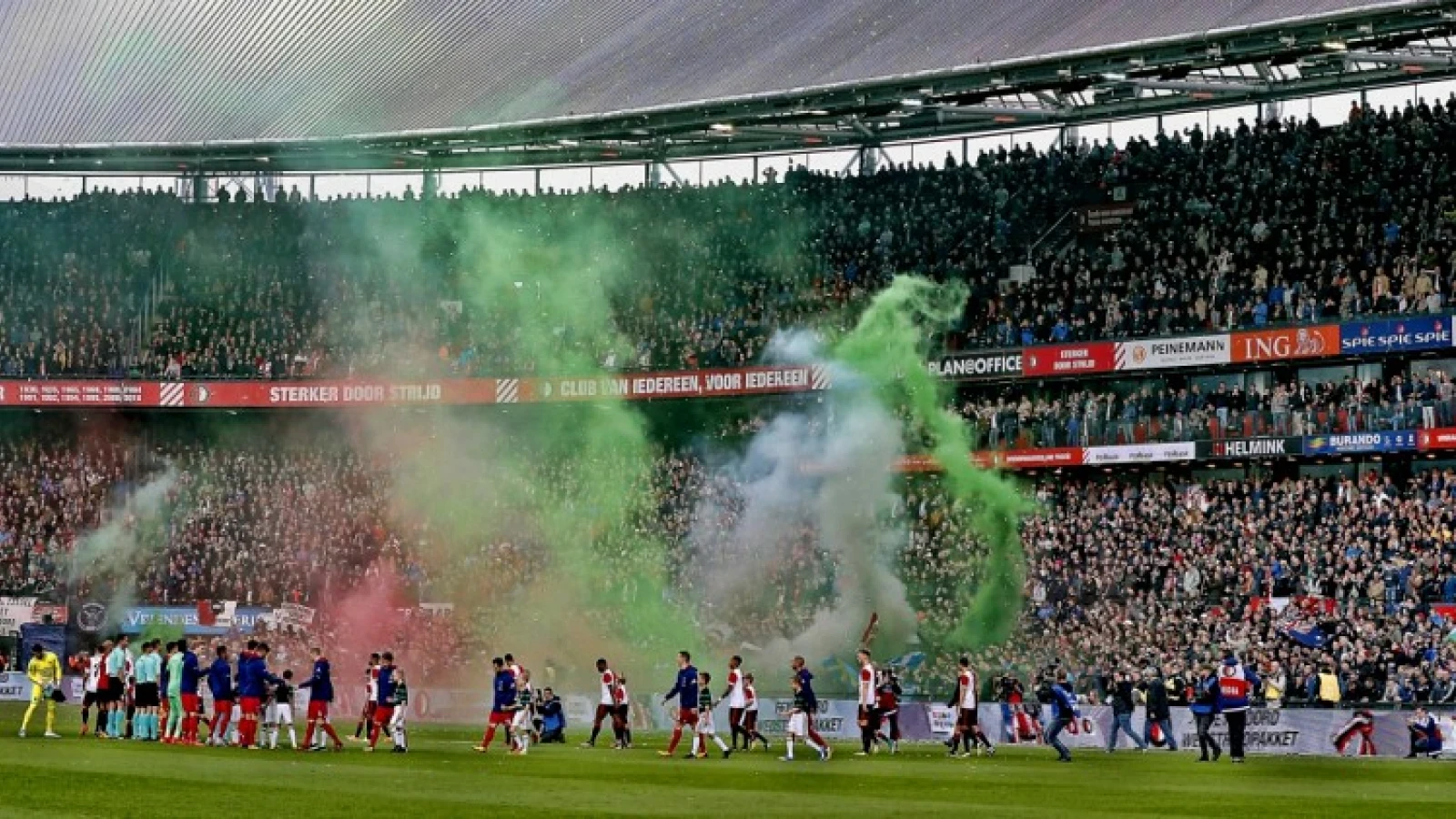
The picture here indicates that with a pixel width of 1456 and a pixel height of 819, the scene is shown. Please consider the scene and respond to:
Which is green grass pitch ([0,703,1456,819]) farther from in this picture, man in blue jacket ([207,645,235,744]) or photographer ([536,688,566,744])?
photographer ([536,688,566,744])

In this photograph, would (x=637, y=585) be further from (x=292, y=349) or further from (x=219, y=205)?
(x=219, y=205)

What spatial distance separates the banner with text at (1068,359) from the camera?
188 feet

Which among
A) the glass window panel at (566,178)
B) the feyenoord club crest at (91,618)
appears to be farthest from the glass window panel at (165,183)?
the feyenoord club crest at (91,618)

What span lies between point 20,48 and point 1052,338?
1343 inches

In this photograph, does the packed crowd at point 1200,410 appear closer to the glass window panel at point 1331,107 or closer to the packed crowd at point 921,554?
the packed crowd at point 921,554

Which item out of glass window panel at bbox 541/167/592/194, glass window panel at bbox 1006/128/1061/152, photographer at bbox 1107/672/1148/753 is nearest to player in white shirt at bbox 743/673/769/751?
photographer at bbox 1107/672/1148/753

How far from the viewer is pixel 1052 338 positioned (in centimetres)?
5862

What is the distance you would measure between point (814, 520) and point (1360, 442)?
49.6ft

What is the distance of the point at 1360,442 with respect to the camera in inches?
2063

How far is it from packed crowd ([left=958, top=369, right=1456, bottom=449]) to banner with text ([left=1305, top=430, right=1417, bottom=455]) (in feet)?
0.59

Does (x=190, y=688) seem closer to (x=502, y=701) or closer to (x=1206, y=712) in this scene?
(x=502, y=701)

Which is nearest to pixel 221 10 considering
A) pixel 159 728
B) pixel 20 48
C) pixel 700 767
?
pixel 20 48

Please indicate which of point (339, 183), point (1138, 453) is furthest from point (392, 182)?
point (1138, 453)

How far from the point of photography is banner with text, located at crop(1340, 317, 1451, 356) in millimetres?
51375
